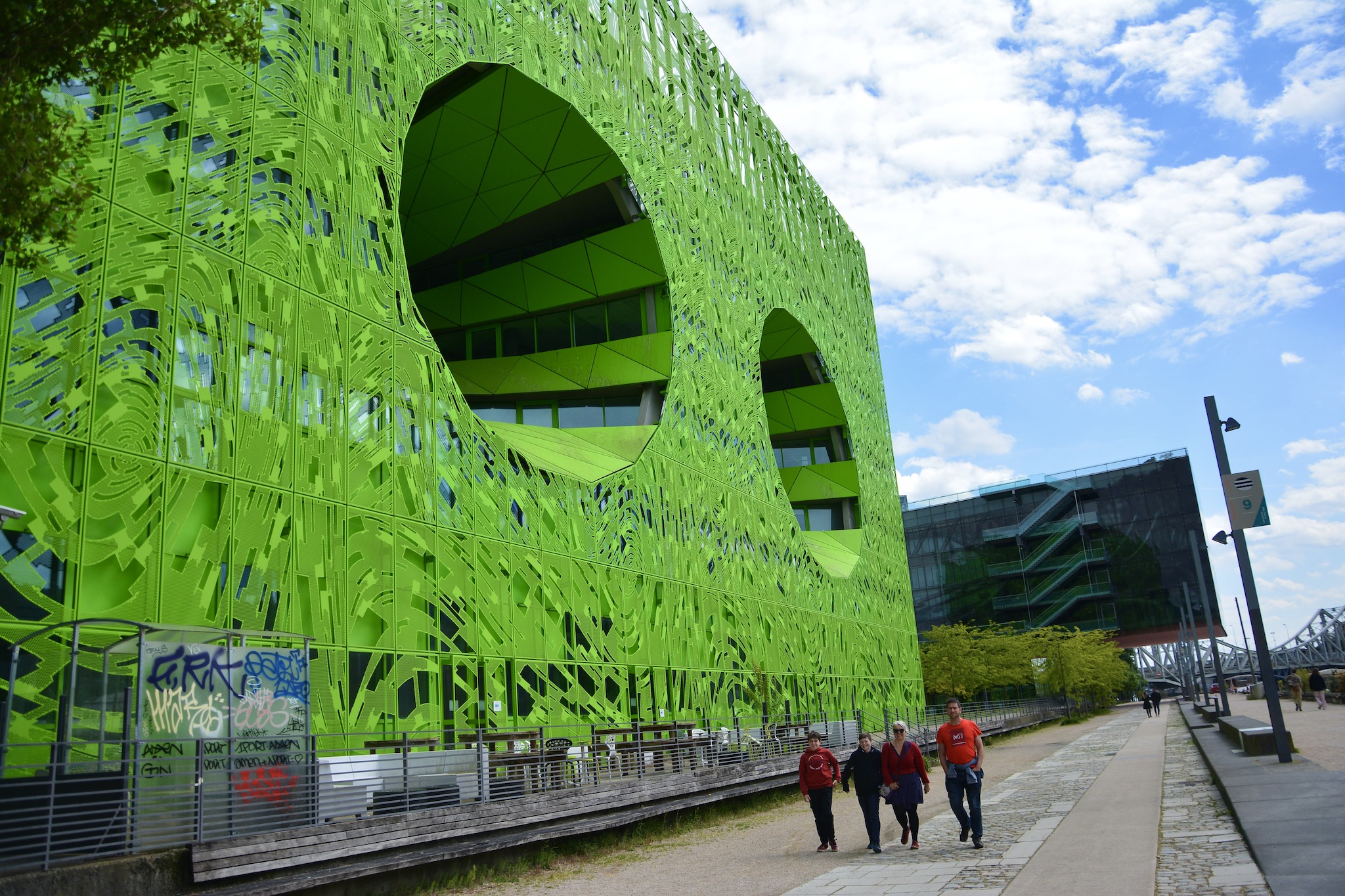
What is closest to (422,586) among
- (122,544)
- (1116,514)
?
(122,544)

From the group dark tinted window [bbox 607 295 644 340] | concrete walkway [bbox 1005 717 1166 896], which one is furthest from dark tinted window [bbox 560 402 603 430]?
concrete walkway [bbox 1005 717 1166 896]

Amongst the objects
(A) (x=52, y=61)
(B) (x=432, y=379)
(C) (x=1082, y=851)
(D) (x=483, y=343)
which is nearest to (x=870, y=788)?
(C) (x=1082, y=851)

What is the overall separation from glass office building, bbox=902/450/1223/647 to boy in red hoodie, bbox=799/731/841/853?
66.8m

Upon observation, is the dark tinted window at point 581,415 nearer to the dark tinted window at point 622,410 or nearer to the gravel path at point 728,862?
the dark tinted window at point 622,410

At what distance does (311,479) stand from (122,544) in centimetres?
322

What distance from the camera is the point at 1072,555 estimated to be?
84.1 m

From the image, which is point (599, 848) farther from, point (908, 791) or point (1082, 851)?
point (1082, 851)

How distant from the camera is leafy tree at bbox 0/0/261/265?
745 cm

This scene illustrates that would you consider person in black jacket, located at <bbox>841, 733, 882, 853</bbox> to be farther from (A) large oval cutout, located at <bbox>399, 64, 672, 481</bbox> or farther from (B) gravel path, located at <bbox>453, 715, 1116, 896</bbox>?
(A) large oval cutout, located at <bbox>399, 64, 672, 481</bbox>

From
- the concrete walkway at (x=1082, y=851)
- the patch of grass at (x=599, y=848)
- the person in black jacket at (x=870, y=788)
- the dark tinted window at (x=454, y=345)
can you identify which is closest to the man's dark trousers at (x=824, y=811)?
the person in black jacket at (x=870, y=788)

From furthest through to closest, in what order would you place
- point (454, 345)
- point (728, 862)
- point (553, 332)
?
point (454, 345)
point (553, 332)
point (728, 862)

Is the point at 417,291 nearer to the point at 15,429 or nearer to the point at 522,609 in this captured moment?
the point at 522,609

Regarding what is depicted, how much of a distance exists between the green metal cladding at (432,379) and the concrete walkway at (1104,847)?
9.46 meters

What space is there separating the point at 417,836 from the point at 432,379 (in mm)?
8328
